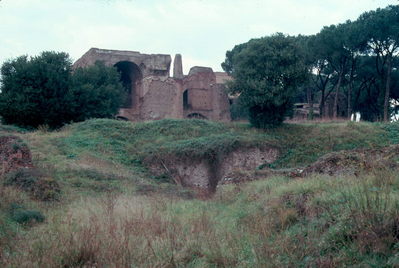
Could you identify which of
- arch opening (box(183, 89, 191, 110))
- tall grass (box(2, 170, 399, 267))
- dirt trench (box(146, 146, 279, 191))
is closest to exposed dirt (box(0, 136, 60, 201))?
tall grass (box(2, 170, 399, 267))

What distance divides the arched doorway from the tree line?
9834mm

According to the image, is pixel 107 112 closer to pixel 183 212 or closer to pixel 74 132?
Answer: pixel 74 132

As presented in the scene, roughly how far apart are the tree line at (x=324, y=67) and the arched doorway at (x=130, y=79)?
32.3 ft

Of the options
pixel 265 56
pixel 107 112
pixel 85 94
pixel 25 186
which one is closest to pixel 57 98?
pixel 85 94

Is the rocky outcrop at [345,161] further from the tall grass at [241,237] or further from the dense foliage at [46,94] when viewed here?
the dense foliage at [46,94]

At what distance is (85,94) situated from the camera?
27625 millimetres

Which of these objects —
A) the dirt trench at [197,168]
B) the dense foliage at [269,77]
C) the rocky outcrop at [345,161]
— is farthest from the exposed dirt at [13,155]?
the dense foliage at [269,77]

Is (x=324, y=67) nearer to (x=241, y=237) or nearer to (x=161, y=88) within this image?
(x=161, y=88)

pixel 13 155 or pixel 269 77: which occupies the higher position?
pixel 269 77

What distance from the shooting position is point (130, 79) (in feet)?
121

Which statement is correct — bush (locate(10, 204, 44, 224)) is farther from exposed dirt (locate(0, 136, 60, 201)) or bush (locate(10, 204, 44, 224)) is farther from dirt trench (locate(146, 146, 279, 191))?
dirt trench (locate(146, 146, 279, 191))

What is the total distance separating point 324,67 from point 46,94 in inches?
816

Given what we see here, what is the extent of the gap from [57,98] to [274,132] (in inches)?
520

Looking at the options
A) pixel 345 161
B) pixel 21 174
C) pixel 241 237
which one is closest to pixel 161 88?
pixel 21 174
